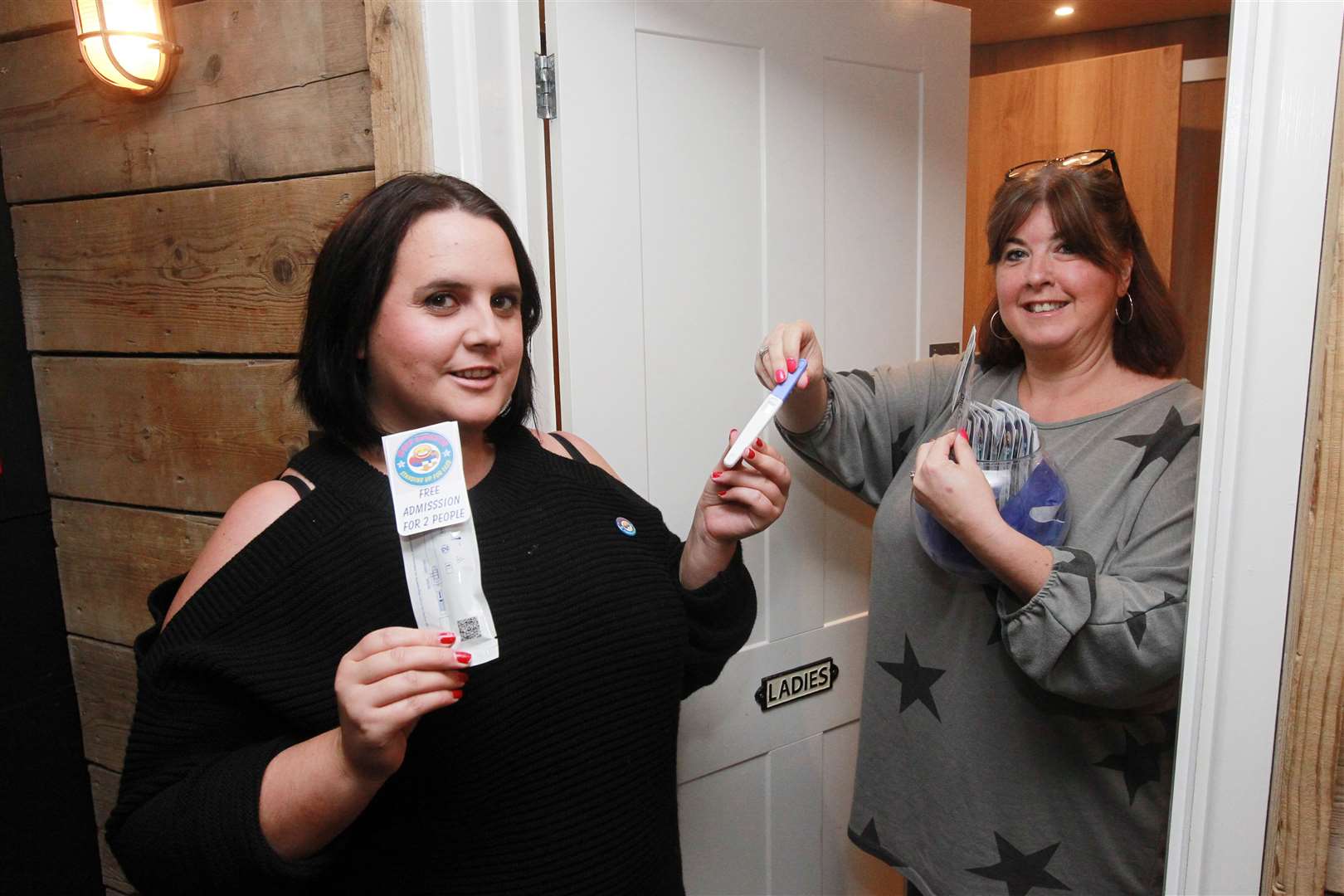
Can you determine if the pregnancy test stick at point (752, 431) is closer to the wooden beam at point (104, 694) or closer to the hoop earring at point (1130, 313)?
the hoop earring at point (1130, 313)

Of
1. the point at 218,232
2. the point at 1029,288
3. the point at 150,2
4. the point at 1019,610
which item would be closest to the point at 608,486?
the point at 1019,610

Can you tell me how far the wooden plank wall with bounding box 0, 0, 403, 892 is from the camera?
4.16ft

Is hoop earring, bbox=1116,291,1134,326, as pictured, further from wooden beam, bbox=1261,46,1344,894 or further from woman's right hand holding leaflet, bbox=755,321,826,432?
wooden beam, bbox=1261,46,1344,894

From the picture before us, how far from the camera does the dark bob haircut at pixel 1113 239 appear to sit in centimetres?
120

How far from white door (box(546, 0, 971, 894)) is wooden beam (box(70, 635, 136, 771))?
3.07ft

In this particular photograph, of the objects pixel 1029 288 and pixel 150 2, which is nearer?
pixel 1029 288

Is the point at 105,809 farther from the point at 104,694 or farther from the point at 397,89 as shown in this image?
the point at 397,89

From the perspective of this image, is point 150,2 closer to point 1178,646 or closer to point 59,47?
point 59,47

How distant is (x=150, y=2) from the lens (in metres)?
1.33

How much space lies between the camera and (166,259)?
4.70ft

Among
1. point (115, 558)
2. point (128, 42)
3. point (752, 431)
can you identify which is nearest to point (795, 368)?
point (752, 431)

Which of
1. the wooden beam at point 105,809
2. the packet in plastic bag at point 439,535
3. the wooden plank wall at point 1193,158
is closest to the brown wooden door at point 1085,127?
the wooden plank wall at point 1193,158

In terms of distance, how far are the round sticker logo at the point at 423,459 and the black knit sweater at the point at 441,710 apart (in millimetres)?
197

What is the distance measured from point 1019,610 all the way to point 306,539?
75cm
